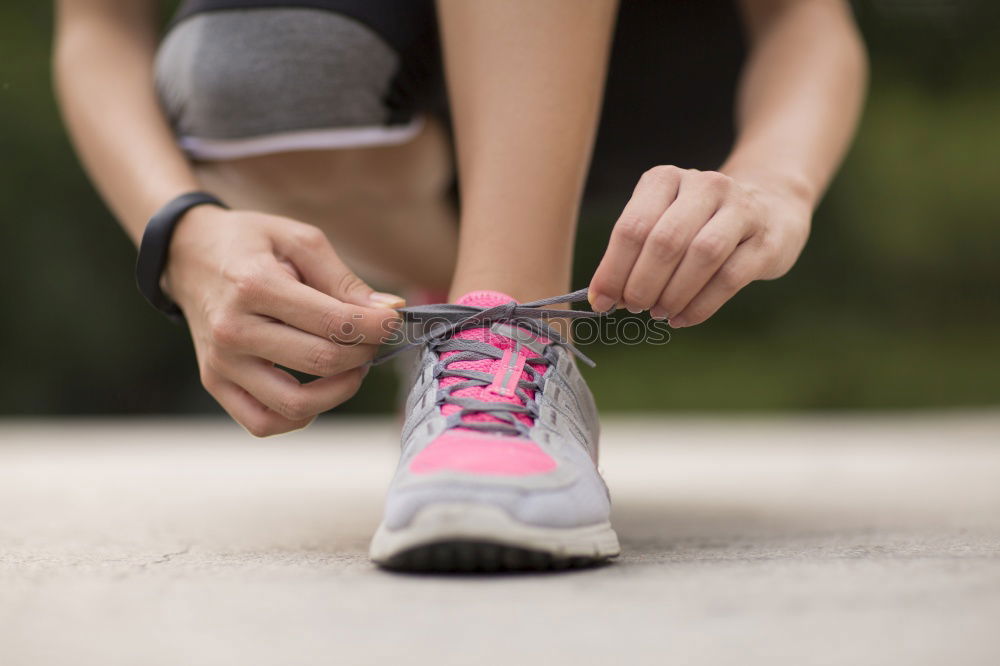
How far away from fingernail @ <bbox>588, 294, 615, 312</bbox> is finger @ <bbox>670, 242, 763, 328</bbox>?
42 mm

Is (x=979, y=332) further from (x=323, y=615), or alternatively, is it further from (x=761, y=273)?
(x=323, y=615)

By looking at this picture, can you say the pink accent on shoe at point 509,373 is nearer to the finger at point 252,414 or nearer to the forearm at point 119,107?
the finger at point 252,414

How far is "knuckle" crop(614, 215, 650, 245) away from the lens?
1.83ft

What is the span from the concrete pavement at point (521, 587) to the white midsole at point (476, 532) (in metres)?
0.02

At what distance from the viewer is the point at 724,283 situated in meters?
0.59

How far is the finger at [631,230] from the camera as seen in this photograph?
0.56 meters

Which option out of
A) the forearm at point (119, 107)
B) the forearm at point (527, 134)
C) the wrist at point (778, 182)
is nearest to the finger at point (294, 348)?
the forearm at point (527, 134)

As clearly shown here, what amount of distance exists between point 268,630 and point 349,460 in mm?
1359

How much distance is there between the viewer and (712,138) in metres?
1.06

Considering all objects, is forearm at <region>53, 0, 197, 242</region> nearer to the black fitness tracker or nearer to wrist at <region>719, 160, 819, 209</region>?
the black fitness tracker

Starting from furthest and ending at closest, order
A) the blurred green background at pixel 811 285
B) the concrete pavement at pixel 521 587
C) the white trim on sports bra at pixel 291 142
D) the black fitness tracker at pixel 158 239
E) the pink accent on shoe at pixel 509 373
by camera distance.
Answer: the blurred green background at pixel 811 285
the white trim on sports bra at pixel 291 142
the black fitness tracker at pixel 158 239
the pink accent on shoe at pixel 509 373
the concrete pavement at pixel 521 587

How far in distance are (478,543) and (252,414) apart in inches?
9.9

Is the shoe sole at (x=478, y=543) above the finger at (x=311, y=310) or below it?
below

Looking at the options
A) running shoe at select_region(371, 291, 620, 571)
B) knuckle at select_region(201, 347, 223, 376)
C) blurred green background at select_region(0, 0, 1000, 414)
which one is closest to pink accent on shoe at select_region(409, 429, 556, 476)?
Result: running shoe at select_region(371, 291, 620, 571)
